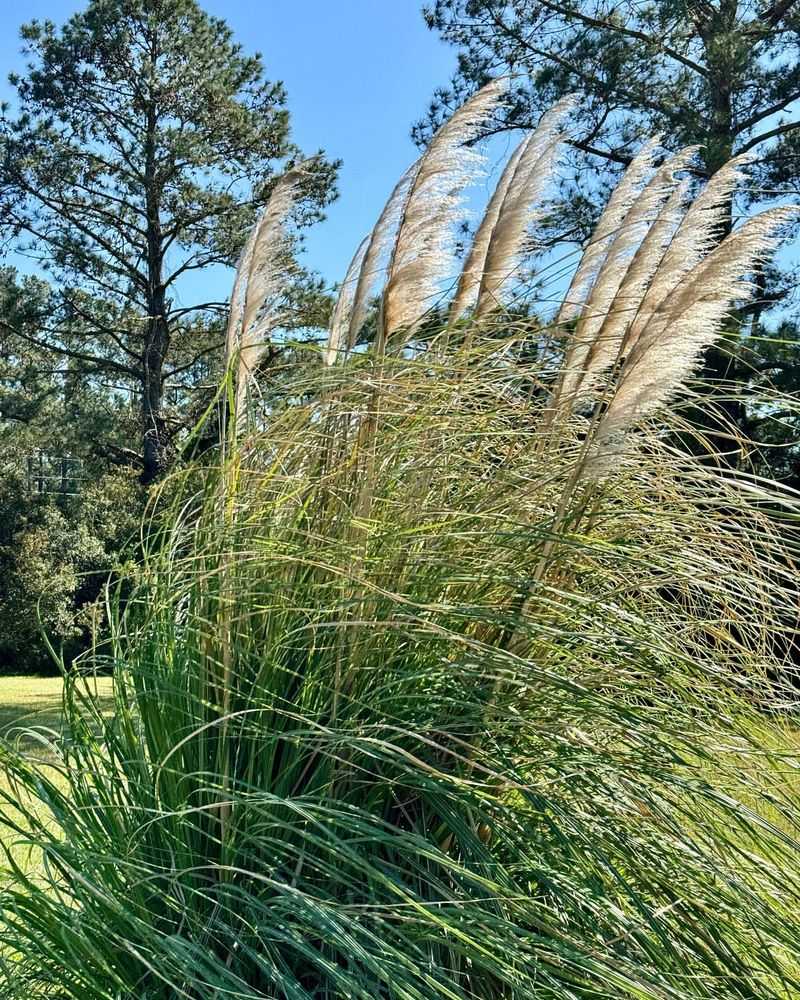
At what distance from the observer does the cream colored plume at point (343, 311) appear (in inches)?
81.1

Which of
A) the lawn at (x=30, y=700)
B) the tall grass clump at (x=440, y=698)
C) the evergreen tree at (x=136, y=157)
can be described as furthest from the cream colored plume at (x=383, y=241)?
the evergreen tree at (x=136, y=157)

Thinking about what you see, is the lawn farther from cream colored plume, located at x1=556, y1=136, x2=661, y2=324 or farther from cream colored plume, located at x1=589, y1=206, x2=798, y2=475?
cream colored plume, located at x1=589, y1=206, x2=798, y2=475

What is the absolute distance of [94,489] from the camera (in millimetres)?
19125

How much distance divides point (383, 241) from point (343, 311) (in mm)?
339

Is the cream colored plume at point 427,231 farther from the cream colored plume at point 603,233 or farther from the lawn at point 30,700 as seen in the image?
the lawn at point 30,700

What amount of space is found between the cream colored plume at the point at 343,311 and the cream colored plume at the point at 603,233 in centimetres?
49

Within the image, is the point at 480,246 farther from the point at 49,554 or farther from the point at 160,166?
the point at 49,554

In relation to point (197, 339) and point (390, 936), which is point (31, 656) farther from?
point (390, 936)

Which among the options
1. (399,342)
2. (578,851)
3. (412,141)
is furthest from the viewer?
(412,141)

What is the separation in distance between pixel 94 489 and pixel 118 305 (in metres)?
4.03

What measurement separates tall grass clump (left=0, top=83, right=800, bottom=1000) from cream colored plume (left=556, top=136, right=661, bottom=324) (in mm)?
14

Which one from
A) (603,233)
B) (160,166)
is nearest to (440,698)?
(603,233)

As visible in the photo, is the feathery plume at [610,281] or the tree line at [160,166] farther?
the tree line at [160,166]

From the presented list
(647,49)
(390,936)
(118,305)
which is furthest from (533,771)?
(118,305)
